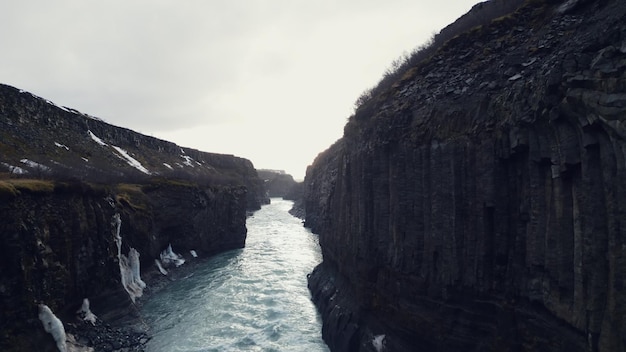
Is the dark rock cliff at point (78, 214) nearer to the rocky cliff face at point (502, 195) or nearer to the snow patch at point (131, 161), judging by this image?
the snow patch at point (131, 161)

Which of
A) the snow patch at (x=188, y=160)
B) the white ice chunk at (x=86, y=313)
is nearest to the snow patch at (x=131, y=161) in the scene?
the snow patch at (x=188, y=160)

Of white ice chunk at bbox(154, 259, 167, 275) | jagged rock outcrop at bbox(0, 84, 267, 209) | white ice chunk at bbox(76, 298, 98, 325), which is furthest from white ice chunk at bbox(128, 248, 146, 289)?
white ice chunk at bbox(76, 298, 98, 325)

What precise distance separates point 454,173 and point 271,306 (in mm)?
27840

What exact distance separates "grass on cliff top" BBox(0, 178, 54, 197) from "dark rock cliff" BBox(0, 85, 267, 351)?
3.7 inches

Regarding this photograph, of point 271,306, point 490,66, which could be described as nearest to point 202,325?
point 271,306

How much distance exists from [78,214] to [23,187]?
18.4 ft

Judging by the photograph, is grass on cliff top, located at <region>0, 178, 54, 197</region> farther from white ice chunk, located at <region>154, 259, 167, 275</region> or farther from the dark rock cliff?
white ice chunk, located at <region>154, 259, 167, 275</region>

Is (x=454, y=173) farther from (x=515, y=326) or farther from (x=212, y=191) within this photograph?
(x=212, y=191)

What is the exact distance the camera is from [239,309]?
133 ft

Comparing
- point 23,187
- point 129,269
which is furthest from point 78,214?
point 129,269

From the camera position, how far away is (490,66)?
70.1 feet

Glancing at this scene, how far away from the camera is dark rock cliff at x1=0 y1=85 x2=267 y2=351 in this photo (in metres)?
25.4

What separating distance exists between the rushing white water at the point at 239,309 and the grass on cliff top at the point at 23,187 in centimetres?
1529

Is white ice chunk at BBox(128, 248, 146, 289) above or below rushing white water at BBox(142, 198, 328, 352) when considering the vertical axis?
above
